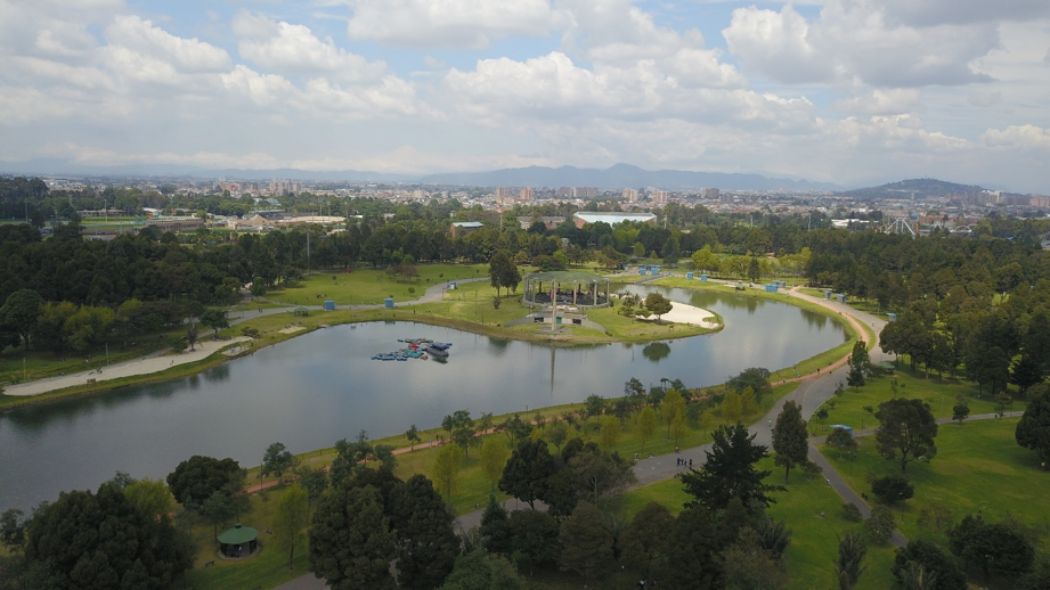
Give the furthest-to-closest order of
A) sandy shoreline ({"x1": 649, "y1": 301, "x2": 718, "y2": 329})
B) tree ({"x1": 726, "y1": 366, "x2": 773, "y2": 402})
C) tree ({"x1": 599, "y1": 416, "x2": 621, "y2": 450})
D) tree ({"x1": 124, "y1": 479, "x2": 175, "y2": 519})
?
sandy shoreline ({"x1": 649, "y1": 301, "x2": 718, "y2": 329}), tree ({"x1": 726, "y1": 366, "x2": 773, "y2": 402}), tree ({"x1": 599, "y1": 416, "x2": 621, "y2": 450}), tree ({"x1": 124, "y1": 479, "x2": 175, "y2": 519})

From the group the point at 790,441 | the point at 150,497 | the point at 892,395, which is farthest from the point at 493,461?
the point at 892,395

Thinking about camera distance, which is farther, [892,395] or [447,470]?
[892,395]

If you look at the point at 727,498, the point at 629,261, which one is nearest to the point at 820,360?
the point at 727,498

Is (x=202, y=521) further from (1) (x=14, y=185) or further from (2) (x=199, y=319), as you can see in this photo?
(1) (x=14, y=185)

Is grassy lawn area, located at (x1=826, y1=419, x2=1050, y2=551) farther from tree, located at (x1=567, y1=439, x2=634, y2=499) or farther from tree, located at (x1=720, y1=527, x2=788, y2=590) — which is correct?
tree, located at (x1=567, y1=439, x2=634, y2=499)

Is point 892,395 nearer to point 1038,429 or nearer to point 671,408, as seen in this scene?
point 1038,429

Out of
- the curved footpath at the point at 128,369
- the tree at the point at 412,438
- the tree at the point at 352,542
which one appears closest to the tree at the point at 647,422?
the tree at the point at 412,438

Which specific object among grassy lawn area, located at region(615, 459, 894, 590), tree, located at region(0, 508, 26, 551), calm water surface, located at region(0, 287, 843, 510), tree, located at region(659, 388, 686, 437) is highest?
tree, located at region(659, 388, 686, 437)

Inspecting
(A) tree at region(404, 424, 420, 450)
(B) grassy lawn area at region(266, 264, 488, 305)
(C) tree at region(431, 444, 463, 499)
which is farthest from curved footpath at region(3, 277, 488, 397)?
(C) tree at region(431, 444, 463, 499)
